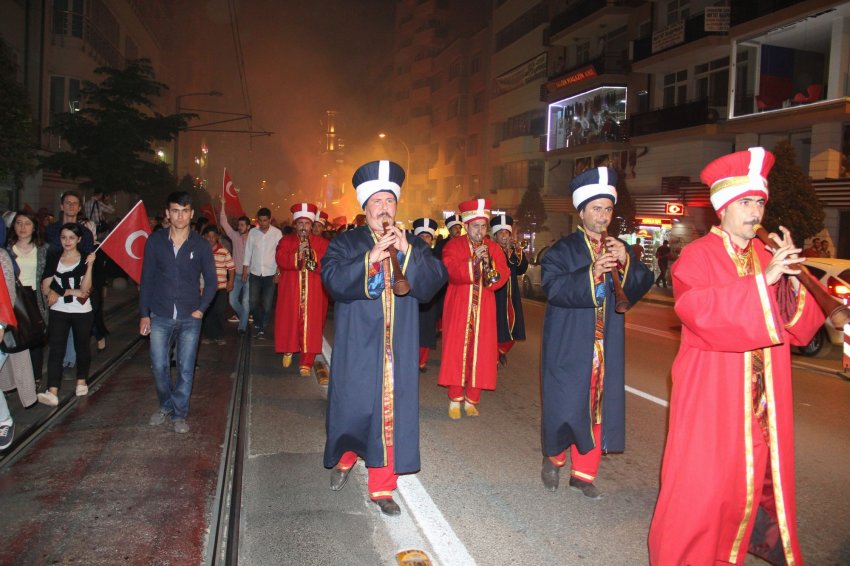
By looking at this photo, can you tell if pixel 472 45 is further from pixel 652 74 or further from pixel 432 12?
pixel 652 74

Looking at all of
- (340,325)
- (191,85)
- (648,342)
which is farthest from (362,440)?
(191,85)

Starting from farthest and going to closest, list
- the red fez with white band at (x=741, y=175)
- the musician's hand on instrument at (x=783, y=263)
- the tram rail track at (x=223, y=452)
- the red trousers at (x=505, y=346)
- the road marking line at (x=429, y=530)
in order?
the red trousers at (x=505, y=346), the tram rail track at (x=223, y=452), the road marking line at (x=429, y=530), the red fez with white band at (x=741, y=175), the musician's hand on instrument at (x=783, y=263)

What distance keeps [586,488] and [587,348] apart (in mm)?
984

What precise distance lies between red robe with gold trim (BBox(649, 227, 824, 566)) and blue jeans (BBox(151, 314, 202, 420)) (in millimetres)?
4208

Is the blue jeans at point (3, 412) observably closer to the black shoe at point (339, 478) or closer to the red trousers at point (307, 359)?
the black shoe at point (339, 478)

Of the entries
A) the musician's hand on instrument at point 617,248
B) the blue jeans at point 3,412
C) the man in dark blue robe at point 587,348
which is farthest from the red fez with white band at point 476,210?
the blue jeans at point 3,412

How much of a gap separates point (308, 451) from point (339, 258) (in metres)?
1.97

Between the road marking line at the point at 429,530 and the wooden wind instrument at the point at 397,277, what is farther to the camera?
the road marking line at the point at 429,530

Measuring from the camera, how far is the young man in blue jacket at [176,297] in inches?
235

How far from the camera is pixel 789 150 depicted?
723 inches

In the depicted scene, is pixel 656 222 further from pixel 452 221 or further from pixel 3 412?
pixel 3 412

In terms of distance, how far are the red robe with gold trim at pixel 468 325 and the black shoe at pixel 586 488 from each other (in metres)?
2.07

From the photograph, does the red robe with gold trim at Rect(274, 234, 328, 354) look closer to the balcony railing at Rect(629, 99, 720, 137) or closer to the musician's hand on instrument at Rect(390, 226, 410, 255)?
the musician's hand on instrument at Rect(390, 226, 410, 255)

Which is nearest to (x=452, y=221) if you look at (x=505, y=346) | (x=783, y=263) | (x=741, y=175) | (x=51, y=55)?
(x=505, y=346)
